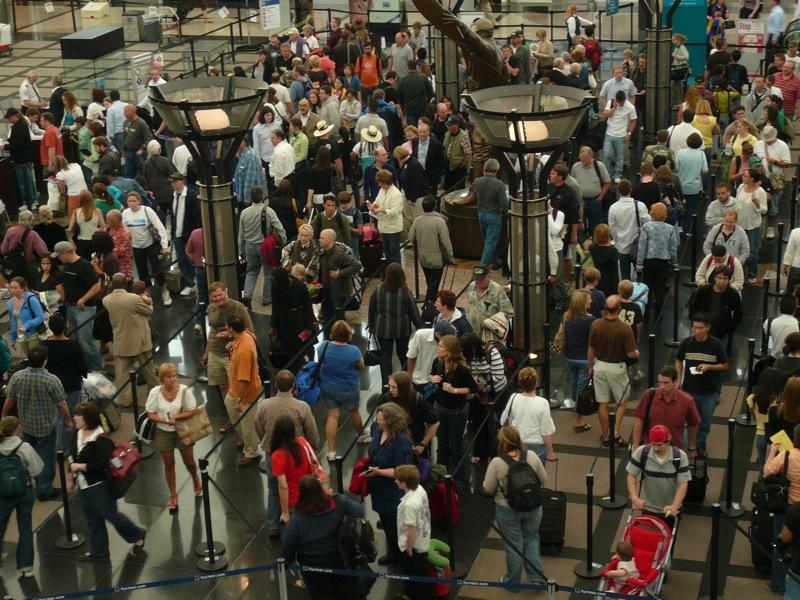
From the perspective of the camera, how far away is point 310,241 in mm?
15383

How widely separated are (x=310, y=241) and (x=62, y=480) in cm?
447

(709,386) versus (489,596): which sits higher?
(709,386)

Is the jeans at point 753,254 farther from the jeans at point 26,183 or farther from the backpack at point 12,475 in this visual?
the jeans at point 26,183

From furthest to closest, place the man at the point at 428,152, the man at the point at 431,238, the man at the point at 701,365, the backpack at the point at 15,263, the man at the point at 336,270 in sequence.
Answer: the man at the point at 428,152 → the backpack at the point at 15,263 → the man at the point at 431,238 → the man at the point at 336,270 → the man at the point at 701,365

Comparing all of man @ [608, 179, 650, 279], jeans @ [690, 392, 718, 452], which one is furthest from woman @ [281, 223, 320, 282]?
jeans @ [690, 392, 718, 452]

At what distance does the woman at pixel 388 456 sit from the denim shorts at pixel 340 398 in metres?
1.81

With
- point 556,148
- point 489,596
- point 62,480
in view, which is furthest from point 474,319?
point 62,480

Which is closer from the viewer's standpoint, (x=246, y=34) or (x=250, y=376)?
(x=250, y=376)

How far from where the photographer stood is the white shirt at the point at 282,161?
19750mm

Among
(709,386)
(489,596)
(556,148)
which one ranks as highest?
(556,148)

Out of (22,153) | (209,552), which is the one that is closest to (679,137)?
(209,552)

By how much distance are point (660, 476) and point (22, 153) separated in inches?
589

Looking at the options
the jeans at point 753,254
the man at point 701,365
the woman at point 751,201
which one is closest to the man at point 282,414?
the man at point 701,365

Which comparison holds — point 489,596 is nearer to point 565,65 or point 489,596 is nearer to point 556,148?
point 556,148
